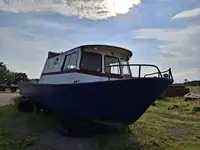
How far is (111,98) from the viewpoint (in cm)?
786

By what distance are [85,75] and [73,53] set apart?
136 cm

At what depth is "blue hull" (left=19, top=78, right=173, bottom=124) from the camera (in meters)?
7.72

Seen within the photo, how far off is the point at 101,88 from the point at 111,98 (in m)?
0.41

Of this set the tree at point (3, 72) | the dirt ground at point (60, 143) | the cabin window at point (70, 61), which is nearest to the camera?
the dirt ground at point (60, 143)

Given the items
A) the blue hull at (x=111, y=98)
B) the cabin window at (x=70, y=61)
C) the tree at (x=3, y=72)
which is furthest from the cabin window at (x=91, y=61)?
the tree at (x=3, y=72)

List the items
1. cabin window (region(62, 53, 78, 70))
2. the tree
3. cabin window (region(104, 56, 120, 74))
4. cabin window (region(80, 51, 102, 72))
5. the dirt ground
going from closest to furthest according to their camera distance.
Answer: the dirt ground
cabin window (region(80, 51, 102, 72))
cabin window (region(104, 56, 120, 74))
cabin window (region(62, 53, 78, 70))
the tree

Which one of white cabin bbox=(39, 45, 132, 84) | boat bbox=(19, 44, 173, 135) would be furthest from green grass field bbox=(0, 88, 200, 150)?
white cabin bbox=(39, 45, 132, 84)

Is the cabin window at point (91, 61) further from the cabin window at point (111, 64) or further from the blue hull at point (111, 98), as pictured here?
the blue hull at point (111, 98)

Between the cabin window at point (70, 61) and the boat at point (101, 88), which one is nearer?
the boat at point (101, 88)

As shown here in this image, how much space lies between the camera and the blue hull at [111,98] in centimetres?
772

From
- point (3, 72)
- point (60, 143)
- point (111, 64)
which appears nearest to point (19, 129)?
point (60, 143)

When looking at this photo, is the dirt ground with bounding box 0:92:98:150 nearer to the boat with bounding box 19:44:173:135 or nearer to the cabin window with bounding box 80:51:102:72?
the boat with bounding box 19:44:173:135

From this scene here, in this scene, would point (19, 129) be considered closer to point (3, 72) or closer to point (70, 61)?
point (70, 61)

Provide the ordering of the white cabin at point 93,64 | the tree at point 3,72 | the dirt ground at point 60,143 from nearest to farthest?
the dirt ground at point 60,143, the white cabin at point 93,64, the tree at point 3,72
